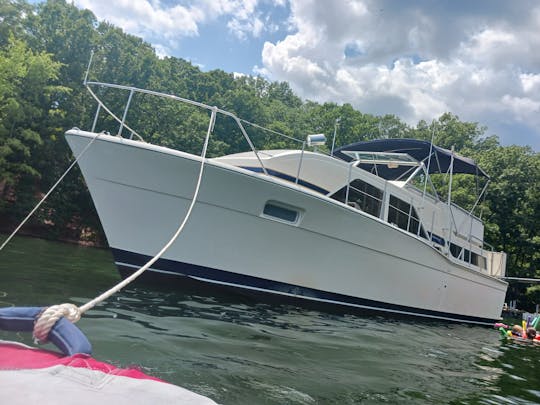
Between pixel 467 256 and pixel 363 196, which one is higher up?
pixel 363 196

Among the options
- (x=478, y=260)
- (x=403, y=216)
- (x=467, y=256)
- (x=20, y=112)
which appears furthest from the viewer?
(x=20, y=112)

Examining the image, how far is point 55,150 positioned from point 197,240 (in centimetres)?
1856

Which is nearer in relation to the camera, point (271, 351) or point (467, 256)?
point (271, 351)

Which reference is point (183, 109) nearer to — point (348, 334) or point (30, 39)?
point (30, 39)

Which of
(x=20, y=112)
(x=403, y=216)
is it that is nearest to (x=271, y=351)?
(x=403, y=216)

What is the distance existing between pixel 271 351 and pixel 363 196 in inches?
185

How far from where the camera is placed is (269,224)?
6.74 metres

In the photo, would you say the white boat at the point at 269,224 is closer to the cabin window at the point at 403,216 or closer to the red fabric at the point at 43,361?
the cabin window at the point at 403,216

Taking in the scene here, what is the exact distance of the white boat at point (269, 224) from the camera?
6.31 metres

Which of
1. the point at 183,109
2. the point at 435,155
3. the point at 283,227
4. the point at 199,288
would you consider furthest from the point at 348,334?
the point at 183,109

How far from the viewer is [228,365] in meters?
3.74

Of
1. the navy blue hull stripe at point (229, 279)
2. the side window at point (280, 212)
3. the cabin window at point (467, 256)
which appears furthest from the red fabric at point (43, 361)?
the cabin window at point (467, 256)

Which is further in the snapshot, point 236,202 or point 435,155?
point 435,155

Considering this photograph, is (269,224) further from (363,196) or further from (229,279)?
(363,196)
